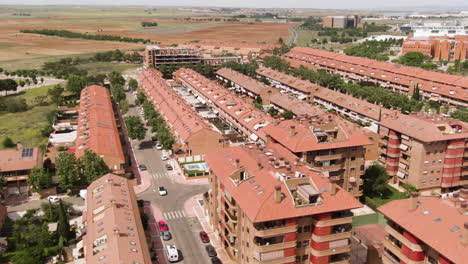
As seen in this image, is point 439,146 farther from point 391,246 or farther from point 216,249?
point 216,249

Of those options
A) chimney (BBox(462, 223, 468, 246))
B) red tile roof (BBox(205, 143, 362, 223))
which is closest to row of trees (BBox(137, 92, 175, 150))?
red tile roof (BBox(205, 143, 362, 223))

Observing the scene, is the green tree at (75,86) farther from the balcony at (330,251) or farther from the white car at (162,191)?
the balcony at (330,251)

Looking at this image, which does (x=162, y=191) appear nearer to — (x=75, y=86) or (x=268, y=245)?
(x=268, y=245)

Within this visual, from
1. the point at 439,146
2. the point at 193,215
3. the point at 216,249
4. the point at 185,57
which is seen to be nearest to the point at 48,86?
the point at 185,57

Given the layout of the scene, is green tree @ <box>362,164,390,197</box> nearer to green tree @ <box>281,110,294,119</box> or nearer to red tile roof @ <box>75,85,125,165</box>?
green tree @ <box>281,110,294,119</box>

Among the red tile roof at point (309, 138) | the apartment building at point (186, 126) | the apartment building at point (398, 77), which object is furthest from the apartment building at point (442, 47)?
the red tile roof at point (309, 138)
